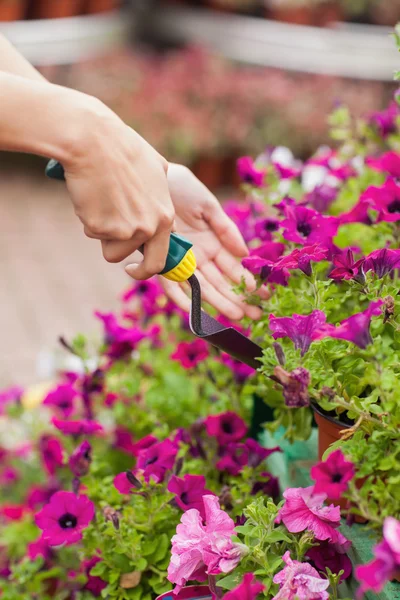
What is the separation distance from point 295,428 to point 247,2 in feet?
15.7

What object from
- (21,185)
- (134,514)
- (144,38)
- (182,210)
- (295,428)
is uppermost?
(182,210)

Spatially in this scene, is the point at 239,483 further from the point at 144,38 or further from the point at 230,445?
the point at 144,38

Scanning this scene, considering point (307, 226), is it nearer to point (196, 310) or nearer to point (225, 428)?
point (196, 310)

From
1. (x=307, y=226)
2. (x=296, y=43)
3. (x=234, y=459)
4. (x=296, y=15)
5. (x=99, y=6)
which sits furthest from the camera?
(x=99, y=6)

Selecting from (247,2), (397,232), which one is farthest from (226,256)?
(247,2)

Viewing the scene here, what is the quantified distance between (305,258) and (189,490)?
34 centimetres

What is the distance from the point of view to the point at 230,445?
1.15 m

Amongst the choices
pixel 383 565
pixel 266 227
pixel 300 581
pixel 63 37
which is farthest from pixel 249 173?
pixel 63 37

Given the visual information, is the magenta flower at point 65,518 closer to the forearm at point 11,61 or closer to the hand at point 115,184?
the hand at point 115,184

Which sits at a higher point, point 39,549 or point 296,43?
point 39,549

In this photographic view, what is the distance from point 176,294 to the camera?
1.15 meters

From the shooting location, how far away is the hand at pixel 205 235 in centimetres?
116

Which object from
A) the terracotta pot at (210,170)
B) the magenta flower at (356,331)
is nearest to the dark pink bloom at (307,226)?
the magenta flower at (356,331)

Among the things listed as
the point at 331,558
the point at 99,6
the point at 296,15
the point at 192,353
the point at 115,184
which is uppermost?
the point at 115,184
